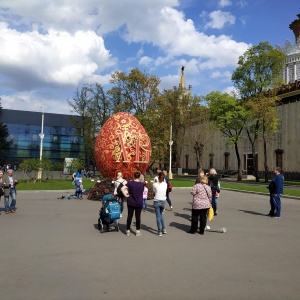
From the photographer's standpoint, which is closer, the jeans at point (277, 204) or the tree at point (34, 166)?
the jeans at point (277, 204)

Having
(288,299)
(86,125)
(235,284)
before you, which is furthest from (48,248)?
(86,125)

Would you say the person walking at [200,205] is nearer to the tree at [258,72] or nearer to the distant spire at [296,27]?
the tree at [258,72]

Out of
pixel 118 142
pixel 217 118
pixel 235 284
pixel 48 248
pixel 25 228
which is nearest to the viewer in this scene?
pixel 235 284

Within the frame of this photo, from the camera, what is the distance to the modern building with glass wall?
74625 mm

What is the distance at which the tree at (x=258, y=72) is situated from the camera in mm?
34156

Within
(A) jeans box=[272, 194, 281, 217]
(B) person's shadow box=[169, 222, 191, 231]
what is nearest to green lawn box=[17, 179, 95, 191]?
(B) person's shadow box=[169, 222, 191, 231]

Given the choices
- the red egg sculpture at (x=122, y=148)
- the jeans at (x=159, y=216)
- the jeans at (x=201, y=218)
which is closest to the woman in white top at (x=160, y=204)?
the jeans at (x=159, y=216)

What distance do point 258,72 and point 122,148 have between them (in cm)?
2536

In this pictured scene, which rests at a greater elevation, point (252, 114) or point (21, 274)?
point (252, 114)

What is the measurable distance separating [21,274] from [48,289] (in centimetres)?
82

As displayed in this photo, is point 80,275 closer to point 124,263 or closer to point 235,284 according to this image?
point 124,263

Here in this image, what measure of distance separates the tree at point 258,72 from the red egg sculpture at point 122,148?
70.9 ft

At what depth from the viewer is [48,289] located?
459cm

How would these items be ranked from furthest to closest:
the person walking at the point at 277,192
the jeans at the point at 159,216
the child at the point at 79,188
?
the child at the point at 79,188
the person walking at the point at 277,192
the jeans at the point at 159,216
